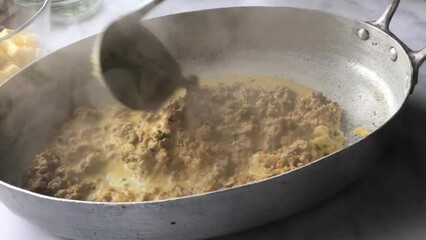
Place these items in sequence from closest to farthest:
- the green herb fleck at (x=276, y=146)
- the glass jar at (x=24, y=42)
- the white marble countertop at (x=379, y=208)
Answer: the white marble countertop at (x=379, y=208) < the green herb fleck at (x=276, y=146) < the glass jar at (x=24, y=42)

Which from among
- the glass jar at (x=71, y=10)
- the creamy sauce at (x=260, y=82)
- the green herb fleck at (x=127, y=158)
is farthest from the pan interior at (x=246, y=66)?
the glass jar at (x=71, y=10)

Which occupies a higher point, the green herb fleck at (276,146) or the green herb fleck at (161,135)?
the green herb fleck at (161,135)

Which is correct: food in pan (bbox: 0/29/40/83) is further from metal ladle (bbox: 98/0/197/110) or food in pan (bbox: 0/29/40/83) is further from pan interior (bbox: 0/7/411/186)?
metal ladle (bbox: 98/0/197/110)

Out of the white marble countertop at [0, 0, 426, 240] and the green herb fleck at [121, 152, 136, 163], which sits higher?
the green herb fleck at [121, 152, 136, 163]

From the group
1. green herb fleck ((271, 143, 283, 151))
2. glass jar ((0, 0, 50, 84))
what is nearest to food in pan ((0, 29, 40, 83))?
glass jar ((0, 0, 50, 84))

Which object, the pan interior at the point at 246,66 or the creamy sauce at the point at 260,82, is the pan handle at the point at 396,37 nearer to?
the pan interior at the point at 246,66
